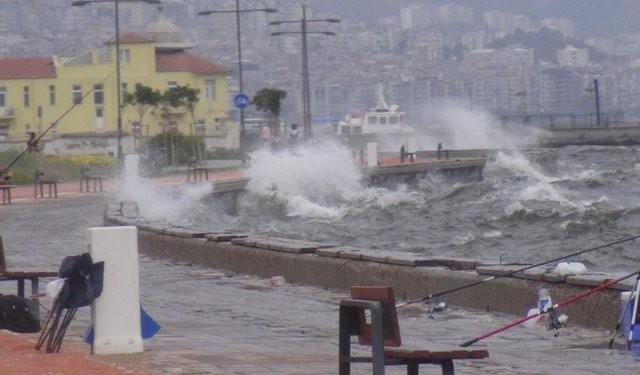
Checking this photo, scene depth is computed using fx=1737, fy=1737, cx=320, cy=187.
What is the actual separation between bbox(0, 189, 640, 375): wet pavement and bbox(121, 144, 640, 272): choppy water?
8.20 meters

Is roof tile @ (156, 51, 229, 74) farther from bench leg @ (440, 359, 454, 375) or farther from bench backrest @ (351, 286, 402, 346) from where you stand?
bench leg @ (440, 359, 454, 375)

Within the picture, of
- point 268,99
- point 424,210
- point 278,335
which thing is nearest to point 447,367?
point 278,335

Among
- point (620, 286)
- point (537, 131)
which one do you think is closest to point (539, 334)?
point (620, 286)

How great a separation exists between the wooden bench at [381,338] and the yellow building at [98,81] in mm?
75202

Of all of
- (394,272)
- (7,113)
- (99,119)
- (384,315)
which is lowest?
(394,272)

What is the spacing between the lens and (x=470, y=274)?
47.7ft

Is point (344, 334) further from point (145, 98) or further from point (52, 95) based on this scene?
point (52, 95)

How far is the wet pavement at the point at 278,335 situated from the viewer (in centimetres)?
1044

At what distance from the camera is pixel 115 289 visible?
1077cm

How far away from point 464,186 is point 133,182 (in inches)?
519

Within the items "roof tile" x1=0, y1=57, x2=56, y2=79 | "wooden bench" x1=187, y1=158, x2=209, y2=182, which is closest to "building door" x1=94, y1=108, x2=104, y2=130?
"roof tile" x1=0, y1=57, x2=56, y2=79

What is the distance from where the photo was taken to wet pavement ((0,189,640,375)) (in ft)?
34.2

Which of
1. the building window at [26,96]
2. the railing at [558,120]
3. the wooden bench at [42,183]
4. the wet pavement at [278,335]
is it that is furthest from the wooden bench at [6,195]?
the railing at [558,120]

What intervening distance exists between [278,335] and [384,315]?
13.4 feet
